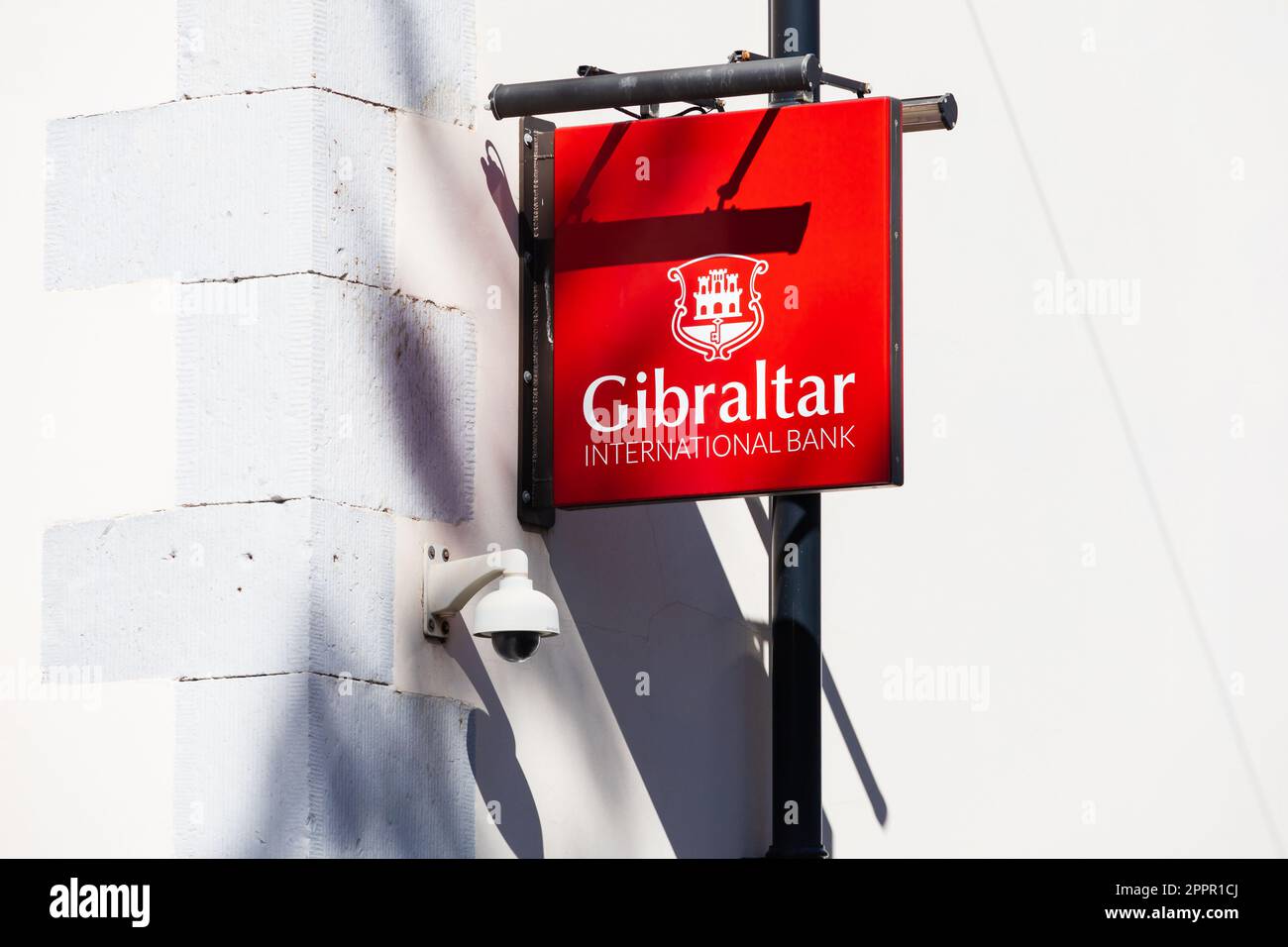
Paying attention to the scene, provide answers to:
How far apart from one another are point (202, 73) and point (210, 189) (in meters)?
0.42

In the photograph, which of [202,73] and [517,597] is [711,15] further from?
[517,597]

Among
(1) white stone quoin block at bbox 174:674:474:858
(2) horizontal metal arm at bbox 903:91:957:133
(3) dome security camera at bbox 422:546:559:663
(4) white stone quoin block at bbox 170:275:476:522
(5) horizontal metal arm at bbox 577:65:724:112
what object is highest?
(5) horizontal metal arm at bbox 577:65:724:112

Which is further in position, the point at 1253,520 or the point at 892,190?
the point at 1253,520

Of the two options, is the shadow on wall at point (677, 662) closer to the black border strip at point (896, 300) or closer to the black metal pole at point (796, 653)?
the black metal pole at point (796, 653)

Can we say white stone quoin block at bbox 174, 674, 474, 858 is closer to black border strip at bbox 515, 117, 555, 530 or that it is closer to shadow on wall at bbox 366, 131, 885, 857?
shadow on wall at bbox 366, 131, 885, 857

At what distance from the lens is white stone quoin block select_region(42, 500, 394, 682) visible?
7598 millimetres

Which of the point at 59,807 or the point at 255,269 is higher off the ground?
the point at 255,269

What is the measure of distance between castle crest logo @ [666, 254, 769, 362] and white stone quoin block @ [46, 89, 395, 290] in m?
1.00

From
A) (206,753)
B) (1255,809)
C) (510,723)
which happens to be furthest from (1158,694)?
(206,753)

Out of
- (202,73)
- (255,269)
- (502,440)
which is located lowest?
(502,440)

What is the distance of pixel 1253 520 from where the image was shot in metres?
10.7

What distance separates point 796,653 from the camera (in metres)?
9.12

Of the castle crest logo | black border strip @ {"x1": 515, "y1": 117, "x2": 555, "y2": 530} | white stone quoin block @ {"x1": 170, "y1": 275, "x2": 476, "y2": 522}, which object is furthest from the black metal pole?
white stone quoin block @ {"x1": 170, "y1": 275, "x2": 476, "y2": 522}

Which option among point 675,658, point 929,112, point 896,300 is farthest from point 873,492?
point 896,300
